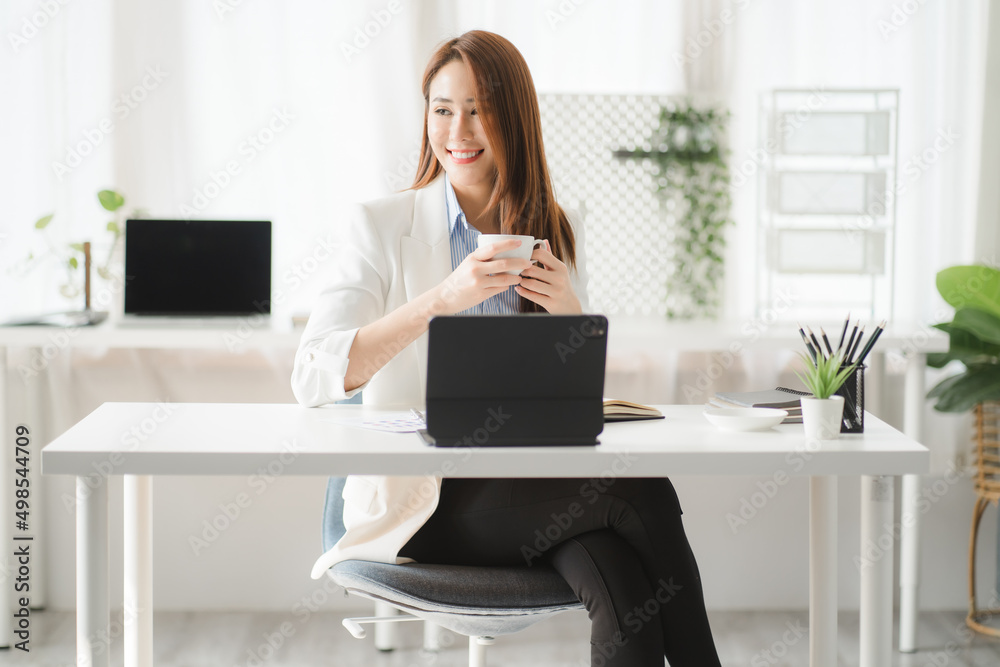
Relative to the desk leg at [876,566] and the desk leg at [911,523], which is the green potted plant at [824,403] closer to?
the desk leg at [876,566]

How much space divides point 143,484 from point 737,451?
2.98 ft

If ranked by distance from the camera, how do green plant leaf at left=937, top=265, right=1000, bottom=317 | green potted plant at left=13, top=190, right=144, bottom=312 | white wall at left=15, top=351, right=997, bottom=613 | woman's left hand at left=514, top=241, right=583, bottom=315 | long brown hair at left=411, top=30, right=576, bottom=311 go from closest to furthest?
woman's left hand at left=514, top=241, right=583, bottom=315 < long brown hair at left=411, top=30, right=576, bottom=311 < green plant leaf at left=937, top=265, right=1000, bottom=317 < green potted plant at left=13, top=190, right=144, bottom=312 < white wall at left=15, top=351, right=997, bottom=613

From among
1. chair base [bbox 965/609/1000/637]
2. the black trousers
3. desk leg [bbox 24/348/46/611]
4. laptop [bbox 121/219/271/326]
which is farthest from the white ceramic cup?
chair base [bbox 965/609/1000/637]

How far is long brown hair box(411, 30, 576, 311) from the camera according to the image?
1690 millimetres

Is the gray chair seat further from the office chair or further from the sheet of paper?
the sheet of paper

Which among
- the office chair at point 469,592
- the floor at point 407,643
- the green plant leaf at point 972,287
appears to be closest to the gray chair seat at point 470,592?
the office chair at point 469,592

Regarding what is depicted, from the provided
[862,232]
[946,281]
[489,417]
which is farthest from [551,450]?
[862,232]

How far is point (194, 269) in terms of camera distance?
7.87ft

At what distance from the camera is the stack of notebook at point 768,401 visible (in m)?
1.40

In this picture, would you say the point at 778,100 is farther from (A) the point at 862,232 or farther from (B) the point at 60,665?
(B) the point at 60,665

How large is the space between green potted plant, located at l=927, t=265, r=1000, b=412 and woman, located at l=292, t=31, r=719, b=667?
1.09m

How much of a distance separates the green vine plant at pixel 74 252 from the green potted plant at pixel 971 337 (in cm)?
216

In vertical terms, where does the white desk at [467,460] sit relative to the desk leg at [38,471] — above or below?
above

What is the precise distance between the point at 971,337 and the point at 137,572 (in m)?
2.02
